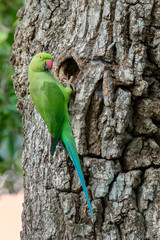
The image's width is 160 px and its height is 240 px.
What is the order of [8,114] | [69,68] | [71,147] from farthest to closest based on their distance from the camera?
1. [8,114]
2. [69,68]
3. [71,147]

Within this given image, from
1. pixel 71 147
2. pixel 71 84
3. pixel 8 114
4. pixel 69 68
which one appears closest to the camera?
pixel 71 147

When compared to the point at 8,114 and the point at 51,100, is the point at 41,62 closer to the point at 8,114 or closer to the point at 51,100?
the point at 51,100

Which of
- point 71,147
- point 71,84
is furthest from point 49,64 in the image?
point 71,147

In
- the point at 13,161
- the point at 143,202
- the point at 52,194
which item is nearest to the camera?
the point at 143,202

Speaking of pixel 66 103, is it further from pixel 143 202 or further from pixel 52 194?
pixel 143 202

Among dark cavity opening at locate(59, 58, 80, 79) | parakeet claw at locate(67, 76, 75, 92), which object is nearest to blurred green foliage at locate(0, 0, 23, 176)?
dark cavity opening at locate(59, 58, 80, 79)

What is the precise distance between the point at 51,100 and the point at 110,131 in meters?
0.45

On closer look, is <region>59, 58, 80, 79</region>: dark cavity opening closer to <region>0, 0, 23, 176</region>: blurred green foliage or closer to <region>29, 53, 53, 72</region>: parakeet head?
<region>29, 53, 53, 72</region>: parakeet head

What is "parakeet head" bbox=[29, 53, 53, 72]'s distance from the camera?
2303mm

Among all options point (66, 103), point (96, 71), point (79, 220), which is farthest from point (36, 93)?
point (79, 220)

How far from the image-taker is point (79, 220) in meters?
2.19

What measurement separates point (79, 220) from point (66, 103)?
2.49ft

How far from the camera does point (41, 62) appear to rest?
7.69 feet

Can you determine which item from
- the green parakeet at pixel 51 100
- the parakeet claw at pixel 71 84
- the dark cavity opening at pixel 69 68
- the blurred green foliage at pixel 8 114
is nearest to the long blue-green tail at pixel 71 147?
the green parakeet at pixel 51 100
